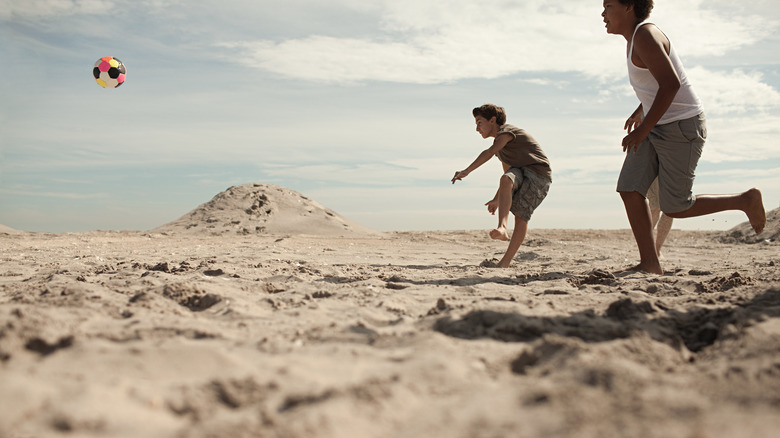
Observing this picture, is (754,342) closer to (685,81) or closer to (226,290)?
(226,290)

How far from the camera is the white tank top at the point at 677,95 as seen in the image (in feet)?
12.3

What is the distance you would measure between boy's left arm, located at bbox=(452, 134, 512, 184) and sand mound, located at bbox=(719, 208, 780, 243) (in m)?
6.76

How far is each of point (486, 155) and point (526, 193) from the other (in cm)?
51

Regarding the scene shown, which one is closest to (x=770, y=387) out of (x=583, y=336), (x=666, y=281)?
(x=583, y=336)

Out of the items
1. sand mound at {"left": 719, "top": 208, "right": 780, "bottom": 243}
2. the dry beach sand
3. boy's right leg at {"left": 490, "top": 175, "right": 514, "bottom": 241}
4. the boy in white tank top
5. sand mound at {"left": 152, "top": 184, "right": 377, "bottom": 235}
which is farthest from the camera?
sand mound at {"left": 152, "top": 184, "right": 377, "bottom": 235}

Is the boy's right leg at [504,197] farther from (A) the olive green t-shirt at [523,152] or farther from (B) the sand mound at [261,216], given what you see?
(B) the sand mound at [261,216]

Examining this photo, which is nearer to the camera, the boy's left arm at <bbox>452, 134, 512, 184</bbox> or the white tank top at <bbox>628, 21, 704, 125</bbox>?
the white tank top at <bbox>628, 21, 704, 125</bbox>

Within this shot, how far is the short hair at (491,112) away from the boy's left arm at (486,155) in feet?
1.15

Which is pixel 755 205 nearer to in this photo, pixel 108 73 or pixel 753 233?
pixel 753 233

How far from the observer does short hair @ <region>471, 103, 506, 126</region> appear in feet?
17.4

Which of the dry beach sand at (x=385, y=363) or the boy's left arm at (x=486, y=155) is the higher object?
the boy's left arm at (x=486, y=155)

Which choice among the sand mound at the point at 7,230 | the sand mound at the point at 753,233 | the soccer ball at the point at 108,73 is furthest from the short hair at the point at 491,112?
the sand mound at the point at 7,230

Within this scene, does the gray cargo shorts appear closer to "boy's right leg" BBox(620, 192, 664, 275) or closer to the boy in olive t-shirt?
"boy's right leg" BBox(620, 192, 664, 275)

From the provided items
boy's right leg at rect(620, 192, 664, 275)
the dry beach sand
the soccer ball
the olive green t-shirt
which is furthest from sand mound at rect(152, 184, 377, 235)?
the dry beach sand
